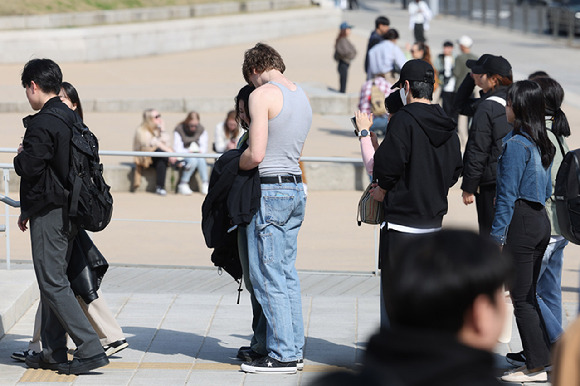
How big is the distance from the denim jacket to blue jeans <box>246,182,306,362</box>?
1140mm

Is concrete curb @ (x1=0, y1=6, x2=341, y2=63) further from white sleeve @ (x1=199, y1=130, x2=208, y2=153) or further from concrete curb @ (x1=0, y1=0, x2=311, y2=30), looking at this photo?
white sleeve @ (x1=199, y1=130, x2=208, y2=153)

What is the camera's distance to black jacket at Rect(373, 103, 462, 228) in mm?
5438

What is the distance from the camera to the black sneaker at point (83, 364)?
5961 millimetres

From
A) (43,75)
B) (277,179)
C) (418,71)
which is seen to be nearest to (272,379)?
(277,179)

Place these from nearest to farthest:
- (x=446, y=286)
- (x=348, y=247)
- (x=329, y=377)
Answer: (x=329, y=377) → (x=446, y=286) → (x=348, y=247)

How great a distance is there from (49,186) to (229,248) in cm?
111

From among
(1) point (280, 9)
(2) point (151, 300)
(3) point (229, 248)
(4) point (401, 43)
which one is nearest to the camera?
(3) point (229, 248)

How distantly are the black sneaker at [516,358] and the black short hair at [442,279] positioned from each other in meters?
4.14

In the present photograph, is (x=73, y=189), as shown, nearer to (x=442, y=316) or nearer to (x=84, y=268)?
(x=84, y=268)

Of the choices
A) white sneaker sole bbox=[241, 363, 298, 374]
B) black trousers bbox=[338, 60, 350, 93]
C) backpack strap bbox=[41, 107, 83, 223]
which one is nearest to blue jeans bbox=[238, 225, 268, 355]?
white sneaker sole bbox=[241, 363, 298, 374]

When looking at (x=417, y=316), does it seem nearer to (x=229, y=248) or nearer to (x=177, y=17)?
(x=229, y=248)

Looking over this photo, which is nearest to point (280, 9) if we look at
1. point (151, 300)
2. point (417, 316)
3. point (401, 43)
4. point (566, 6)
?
point (401, 43)

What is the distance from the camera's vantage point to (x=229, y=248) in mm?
6043

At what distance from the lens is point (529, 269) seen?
5.57m
